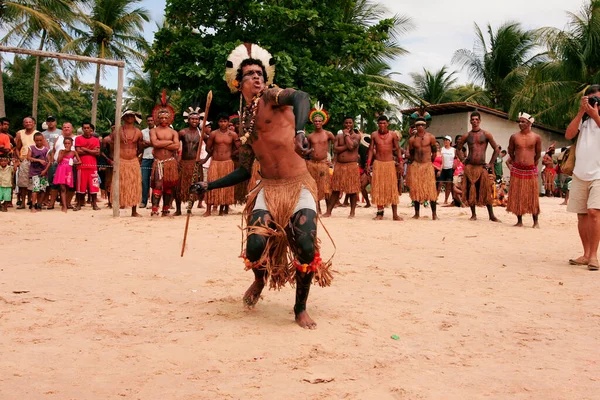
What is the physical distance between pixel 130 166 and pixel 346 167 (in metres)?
3.60

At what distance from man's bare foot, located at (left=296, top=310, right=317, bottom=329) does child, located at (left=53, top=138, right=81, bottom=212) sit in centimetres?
812

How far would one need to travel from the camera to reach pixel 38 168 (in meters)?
10.9

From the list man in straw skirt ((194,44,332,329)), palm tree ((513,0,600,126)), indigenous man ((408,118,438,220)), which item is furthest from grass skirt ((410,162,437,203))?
palm tree ((513,0,600,126))

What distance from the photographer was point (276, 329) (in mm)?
3600

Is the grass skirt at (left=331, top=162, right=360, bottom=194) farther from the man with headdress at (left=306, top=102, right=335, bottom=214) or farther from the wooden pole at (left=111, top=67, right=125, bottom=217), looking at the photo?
the wooden pole at (left=111, top=67, right=125, bottom=217)

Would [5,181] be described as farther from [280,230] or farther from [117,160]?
[280,230]

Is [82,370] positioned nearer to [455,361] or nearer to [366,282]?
[455,361]

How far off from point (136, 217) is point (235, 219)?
5.23ft

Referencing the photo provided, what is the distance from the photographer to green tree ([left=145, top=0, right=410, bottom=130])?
1694 cm

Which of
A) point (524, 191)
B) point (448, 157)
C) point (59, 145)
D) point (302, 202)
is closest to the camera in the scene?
point (302, 202)

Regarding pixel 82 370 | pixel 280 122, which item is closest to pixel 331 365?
pixel 82 370

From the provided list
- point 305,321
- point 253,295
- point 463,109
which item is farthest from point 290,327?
point 463,109

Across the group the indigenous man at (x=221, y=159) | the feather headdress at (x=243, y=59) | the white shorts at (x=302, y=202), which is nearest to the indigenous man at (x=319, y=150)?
the indigenous man at (x=221, y=159)

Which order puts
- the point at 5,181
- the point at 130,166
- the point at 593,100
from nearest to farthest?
the point at 593,100
the point at 130,166
the point at 5,181
